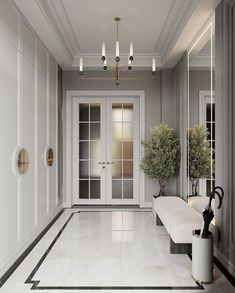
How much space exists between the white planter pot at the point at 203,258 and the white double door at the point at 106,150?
3538 mm

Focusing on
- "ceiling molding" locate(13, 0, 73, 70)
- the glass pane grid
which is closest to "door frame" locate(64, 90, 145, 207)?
"ceiling molding" locate(13, 0, 73, 70)

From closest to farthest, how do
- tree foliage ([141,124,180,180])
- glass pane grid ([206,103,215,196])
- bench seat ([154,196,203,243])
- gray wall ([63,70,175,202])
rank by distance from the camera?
bench seat ([154,196,203,243]), glass pane grid ([206,103,215,196]), tree foliage ([141,124,180,180]), gray wall ([63,70,175,202])

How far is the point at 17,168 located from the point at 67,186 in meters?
2.89

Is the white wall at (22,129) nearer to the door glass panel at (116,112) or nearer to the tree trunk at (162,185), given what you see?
the door glass panel at (116,112)

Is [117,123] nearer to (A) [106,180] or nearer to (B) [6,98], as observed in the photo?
(A) [106,180]

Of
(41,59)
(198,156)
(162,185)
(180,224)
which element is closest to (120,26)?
(41,59)

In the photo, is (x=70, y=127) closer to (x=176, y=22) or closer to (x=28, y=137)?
(x=28, y=137)

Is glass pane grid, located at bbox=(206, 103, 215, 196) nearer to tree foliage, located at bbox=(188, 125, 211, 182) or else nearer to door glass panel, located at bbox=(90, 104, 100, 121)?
tree foliage, located at bbox=(188, 125, 211, 182)

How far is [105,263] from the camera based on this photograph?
3154 millimetres

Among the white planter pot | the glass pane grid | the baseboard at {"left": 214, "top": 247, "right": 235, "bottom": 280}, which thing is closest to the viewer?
the white planter pot

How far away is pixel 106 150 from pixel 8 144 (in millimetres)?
3339

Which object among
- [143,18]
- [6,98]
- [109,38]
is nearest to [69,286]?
[6,98]

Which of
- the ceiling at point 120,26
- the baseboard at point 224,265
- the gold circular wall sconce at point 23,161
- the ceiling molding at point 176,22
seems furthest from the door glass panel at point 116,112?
the baseboard at point 224,265

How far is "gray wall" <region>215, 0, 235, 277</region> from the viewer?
285 centimetres
